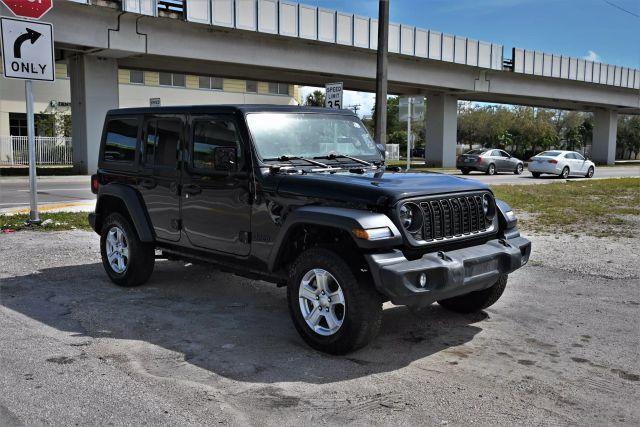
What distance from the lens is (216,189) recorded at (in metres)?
5.50

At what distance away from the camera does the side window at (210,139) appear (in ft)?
17.8

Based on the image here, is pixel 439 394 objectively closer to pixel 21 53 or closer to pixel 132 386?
pixel 132 386

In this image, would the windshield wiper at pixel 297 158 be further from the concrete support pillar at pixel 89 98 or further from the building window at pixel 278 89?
the building window at pixel 278 89

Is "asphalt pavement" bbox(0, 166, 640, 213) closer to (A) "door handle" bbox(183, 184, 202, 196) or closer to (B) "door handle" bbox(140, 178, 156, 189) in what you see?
(B) "door handle" bbox(140, 178, 156, 189)

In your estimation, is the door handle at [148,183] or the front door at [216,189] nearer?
the front door at [216,189]

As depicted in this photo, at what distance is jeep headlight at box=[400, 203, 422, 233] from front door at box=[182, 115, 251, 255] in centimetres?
143

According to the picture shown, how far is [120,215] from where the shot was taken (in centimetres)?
673

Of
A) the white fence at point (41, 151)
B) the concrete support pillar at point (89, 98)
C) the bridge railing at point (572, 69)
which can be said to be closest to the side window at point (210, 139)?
the concrete support pillar at point (89, 98)

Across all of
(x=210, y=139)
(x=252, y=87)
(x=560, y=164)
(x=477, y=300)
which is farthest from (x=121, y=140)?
(x=252, y=87)

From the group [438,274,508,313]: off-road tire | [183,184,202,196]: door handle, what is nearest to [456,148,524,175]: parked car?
[438,274,508,313]: off-road tire

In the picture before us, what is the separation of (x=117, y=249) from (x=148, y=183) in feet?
3.14


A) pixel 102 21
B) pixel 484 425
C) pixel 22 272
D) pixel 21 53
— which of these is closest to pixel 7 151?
pixel 102 21

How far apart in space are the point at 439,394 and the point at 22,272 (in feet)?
18.6

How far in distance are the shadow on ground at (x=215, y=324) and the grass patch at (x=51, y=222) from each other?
3.57 meters
